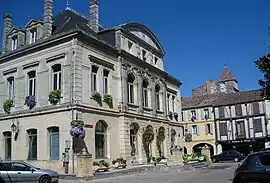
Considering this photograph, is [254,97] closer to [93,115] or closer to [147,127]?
[147,127]

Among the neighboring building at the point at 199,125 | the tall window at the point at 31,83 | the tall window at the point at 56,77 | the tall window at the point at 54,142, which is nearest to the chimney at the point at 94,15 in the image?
the tall window at the point at 56,77

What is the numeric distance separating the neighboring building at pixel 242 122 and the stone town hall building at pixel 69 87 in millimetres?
21558

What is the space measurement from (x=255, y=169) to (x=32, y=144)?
1714 centimetres

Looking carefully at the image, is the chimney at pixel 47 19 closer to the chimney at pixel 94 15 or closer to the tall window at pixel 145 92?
the chimney at pixel 94 15

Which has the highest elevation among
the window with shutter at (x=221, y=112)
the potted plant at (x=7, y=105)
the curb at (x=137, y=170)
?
the window with shutter at (x=221, y=112)

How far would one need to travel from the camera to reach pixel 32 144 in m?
22.6

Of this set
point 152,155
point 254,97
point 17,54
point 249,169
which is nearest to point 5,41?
point 17,54

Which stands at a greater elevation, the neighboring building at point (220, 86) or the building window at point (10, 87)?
the neighboring building at point (220, 86)

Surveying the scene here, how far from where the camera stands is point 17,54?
2436cm

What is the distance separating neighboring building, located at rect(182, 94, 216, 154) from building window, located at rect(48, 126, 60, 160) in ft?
100

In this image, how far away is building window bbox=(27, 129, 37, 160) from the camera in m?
22.4

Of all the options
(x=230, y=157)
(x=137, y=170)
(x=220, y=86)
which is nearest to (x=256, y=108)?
(x=230, y=157)

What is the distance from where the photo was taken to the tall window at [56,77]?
21938mm

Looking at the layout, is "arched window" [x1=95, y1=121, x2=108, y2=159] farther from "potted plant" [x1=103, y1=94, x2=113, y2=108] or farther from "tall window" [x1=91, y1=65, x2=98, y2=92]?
"tall window" [x1=91, y1=65, x2=98, y2=92]
